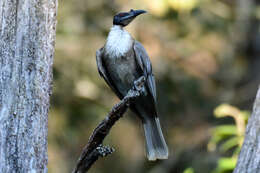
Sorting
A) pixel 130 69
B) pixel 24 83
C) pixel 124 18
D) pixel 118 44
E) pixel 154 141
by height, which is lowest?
pixel 154 141

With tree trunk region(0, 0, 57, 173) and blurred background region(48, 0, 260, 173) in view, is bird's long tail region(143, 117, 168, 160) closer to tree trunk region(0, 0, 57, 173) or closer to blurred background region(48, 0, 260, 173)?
tree trunk region(0, 0, 57, 173)

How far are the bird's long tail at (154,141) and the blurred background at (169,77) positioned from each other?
86.1 inches

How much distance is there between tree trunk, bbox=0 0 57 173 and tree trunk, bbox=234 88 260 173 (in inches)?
49.0

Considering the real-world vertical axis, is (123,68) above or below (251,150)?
below

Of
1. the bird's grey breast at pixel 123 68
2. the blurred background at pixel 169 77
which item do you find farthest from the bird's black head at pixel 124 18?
the blurred background at pixel 169 77

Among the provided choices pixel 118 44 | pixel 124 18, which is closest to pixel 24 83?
pixel 118 44

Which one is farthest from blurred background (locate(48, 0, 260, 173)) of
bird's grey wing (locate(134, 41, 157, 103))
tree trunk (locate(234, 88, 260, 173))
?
tree trunk (locate(234, 88, 260, 173))

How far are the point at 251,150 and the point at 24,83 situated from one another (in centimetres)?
149

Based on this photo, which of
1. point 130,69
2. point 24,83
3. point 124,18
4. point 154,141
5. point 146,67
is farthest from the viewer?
point 124,18

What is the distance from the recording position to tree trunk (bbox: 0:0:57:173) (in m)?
2.75

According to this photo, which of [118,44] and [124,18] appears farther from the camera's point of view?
[124,18]

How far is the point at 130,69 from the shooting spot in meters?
4.68

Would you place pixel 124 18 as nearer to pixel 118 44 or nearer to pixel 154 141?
pixel 118 44

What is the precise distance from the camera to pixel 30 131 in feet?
9.23
